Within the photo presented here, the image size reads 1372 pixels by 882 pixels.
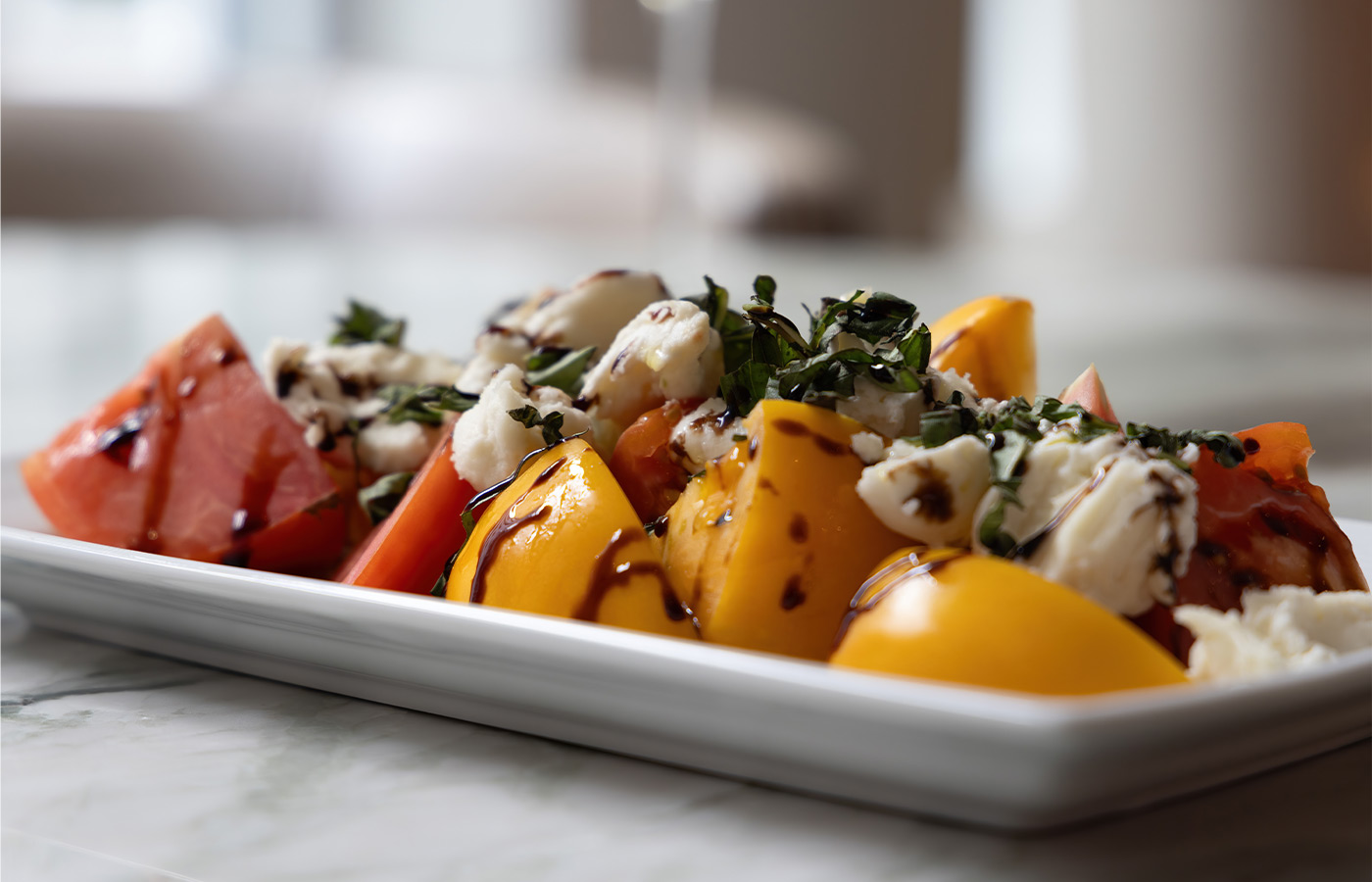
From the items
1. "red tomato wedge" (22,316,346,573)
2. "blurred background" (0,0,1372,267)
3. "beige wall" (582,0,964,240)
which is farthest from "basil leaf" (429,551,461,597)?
"beige wall" (582,0,964,240)

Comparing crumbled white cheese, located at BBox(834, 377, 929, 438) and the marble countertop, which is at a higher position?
crumbled white cheese, located at BBox(834, 377, 929, 438)

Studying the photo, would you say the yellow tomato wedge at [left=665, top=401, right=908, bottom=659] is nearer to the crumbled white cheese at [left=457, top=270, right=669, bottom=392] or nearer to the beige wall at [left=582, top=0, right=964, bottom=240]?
the crumbled white cheese at [left=457, top=270, right=669, bottom=392]

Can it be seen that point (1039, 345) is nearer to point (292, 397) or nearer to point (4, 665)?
point (292, 397)

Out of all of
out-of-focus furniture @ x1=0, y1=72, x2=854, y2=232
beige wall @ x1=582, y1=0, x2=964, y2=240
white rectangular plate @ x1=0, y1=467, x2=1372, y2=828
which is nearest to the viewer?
white rectangular plate @ x1=0, y1=467, x2=1372, y2=828

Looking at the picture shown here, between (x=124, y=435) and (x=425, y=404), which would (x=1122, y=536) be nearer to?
(x=425, y=404)

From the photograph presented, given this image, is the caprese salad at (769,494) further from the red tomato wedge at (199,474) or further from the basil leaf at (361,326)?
the basil leaf at (361,326)

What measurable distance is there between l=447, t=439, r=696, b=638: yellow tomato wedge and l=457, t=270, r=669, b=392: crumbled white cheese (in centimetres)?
28

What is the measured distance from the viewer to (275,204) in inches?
308

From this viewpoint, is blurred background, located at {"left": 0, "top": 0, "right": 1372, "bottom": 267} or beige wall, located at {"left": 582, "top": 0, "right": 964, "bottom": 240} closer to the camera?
blurred background, located at {"left": 0, "top": 0, "right": 1372, "bottom": 267}

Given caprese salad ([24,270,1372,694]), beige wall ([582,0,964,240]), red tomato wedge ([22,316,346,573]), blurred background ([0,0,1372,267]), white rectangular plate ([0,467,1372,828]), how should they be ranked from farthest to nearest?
beige wall ([582,0,964,240])
blurred background ([0,0,1372,267])
red tomato wedge ([22,316,346,573])
caprese salad ([24,270,1372,694])
white rectangular plate ([0,467,1372,828])

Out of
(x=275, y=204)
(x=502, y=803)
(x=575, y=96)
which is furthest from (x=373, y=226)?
(x=502, y=803)

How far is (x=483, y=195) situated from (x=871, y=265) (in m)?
3.54

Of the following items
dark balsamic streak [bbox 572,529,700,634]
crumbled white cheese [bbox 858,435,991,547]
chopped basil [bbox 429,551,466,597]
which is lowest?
chopped basil [bbox 429,551,466,597]

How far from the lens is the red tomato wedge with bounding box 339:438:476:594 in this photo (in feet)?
2.93
